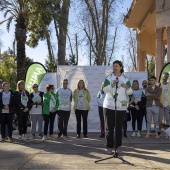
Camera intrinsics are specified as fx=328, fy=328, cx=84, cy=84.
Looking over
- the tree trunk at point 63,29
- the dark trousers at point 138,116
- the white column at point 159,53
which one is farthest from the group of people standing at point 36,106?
the white column at point 159,53

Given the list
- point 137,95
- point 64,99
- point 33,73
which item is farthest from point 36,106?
point 137,95

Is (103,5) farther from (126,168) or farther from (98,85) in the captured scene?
(126,168)

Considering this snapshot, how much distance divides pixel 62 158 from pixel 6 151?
1.78 m

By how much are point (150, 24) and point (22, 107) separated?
17148 millimetres

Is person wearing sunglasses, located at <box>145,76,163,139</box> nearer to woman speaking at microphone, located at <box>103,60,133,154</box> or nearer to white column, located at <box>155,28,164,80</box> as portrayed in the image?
woman speaking at microphone, located at <box>103,60,133,154</box>

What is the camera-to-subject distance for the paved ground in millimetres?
6258

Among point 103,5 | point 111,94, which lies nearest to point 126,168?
point 111,94

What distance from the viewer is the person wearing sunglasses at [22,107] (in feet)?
33.1

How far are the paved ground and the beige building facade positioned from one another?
967 cm

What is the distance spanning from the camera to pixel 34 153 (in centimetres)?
770

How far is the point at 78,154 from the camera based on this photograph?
7.52 meters

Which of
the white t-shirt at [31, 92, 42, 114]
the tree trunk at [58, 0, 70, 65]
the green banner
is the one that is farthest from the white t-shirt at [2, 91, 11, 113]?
the tree trunk at [58, 0, 70, 65]

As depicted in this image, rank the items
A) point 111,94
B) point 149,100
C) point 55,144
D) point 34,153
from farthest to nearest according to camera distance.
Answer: point 149,100 → point 55,144 → point 34,153 → point 111,94

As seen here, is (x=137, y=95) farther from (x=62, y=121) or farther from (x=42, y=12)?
(x=42, y=12)
